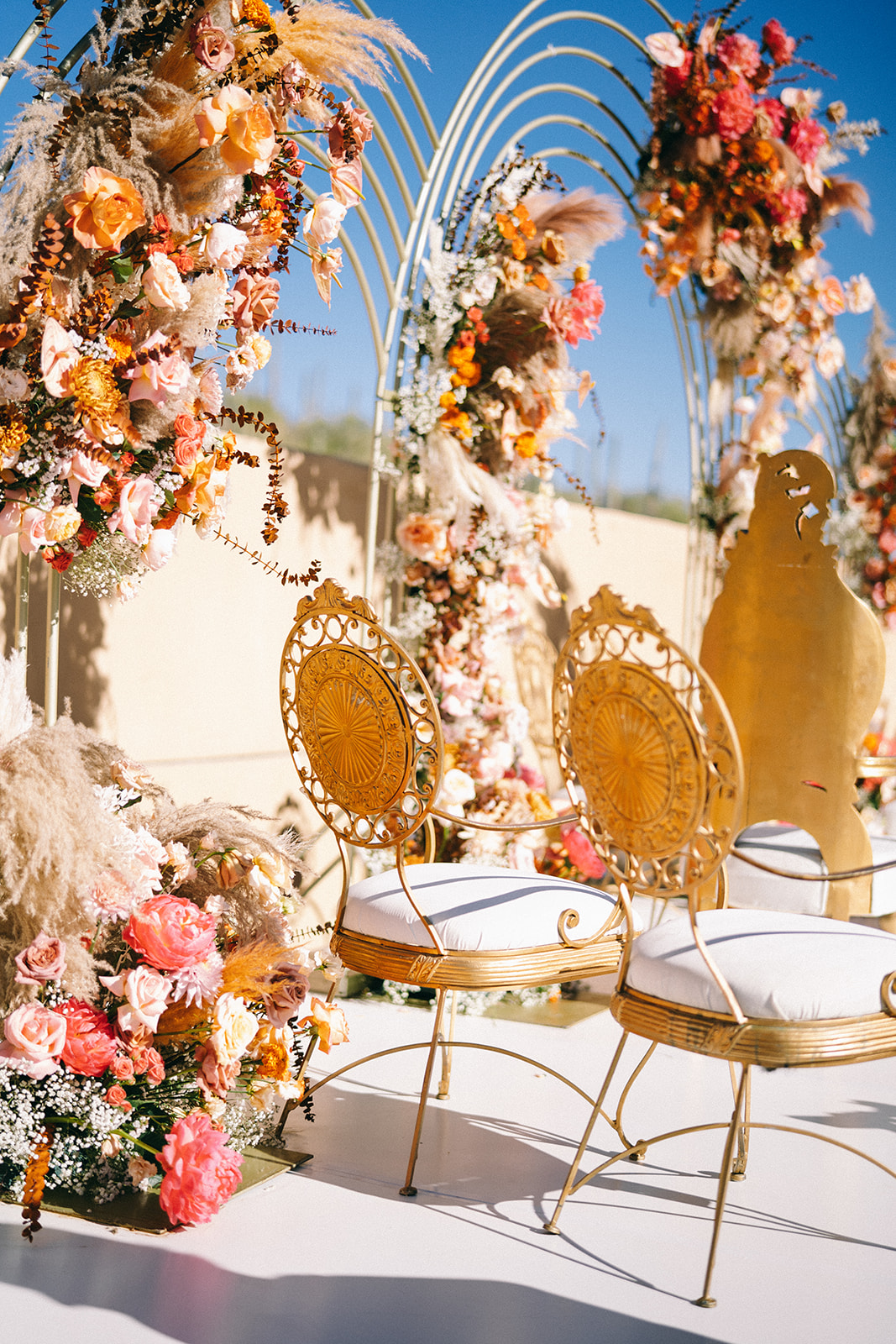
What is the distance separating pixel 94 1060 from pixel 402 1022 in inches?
56.9

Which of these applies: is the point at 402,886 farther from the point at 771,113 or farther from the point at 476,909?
the point at 771,113

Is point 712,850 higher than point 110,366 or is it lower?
lower

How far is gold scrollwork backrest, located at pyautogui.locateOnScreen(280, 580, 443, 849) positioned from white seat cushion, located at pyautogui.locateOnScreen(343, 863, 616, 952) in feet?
0.37

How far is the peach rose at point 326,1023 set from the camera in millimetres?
2365

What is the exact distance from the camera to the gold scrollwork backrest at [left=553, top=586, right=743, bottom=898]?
1777mm

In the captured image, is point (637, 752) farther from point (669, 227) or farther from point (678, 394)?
point (678, 394)

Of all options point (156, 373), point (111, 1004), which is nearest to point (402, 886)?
Result: point (111, 1004)

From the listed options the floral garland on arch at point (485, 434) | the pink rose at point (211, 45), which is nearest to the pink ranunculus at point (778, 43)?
the floral garland on arch at point (485, 434)

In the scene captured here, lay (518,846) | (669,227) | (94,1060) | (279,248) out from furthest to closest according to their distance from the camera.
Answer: (669,227)
(518,846)
(279,248)
(94,1060)

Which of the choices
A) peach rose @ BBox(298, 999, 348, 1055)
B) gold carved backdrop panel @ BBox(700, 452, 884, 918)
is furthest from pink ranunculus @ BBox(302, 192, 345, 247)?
gold carved backdrop panel @ BBox(700, 452, 884, 918)

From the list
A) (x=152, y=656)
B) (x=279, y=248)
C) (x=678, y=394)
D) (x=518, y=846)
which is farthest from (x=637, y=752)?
(x=678, y=394)

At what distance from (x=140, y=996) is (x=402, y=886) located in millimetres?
498

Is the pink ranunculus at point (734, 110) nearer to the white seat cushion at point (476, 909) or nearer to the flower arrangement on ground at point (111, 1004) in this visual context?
the white seat cushion at point (476, 909)

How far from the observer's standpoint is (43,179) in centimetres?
205
